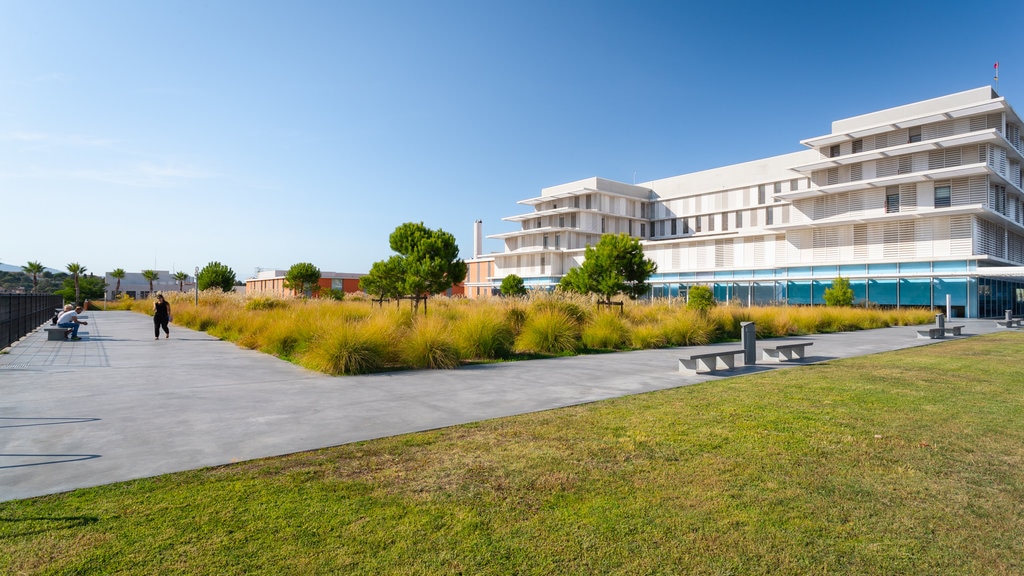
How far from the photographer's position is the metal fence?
12.9m

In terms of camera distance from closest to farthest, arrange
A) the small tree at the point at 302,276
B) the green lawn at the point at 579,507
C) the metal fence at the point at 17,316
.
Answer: the green lawn at the point at 579,507, the metal fence at the point at 17,316, the small tree at the point at 302,276

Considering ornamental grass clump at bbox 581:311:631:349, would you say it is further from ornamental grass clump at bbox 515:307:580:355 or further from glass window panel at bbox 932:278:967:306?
glass window panel at bbox 932:278:967:306

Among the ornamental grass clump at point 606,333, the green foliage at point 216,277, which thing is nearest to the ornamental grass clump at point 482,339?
the ornamental grass clump at point 606,333

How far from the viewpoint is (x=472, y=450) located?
4762 millimetres

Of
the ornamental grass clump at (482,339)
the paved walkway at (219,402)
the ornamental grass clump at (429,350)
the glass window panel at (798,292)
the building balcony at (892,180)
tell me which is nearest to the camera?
the paved walkway at (219,402)

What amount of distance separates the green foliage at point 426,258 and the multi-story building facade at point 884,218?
1614 cm

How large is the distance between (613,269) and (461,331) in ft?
34.2

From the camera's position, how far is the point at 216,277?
39625 millimetres

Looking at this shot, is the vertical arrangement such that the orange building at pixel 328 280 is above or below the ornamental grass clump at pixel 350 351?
above

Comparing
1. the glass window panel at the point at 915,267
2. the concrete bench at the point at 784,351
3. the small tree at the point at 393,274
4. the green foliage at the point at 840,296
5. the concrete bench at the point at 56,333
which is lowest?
the concrete bench at the point at 784,351

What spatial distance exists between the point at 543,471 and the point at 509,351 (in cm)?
797

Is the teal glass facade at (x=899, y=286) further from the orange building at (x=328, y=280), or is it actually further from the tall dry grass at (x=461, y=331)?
the orange building at (x=328, y=280)

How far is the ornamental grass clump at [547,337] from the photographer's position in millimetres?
12945

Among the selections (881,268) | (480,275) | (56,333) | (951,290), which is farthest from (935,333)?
(480,275)
